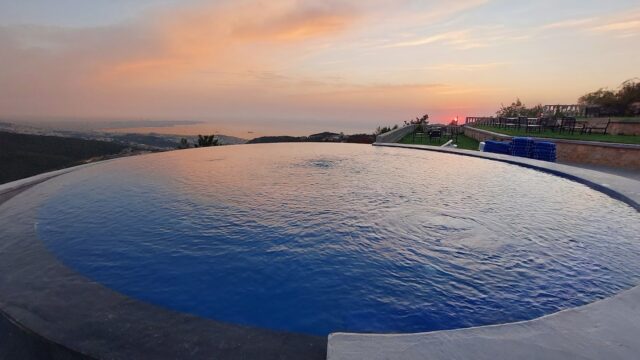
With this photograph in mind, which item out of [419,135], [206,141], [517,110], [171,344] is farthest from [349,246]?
[517,110]

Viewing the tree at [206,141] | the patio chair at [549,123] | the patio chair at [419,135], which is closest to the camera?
the patio chair at [549,123]

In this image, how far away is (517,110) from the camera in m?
43.8

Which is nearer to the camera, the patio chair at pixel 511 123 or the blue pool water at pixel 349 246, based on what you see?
the blue pool water at pixel 349 246

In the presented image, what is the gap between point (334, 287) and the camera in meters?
4.05

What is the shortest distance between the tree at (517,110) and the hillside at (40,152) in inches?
1874

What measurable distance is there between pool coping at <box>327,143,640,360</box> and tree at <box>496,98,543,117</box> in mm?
42394

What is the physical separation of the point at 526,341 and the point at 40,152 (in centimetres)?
5977

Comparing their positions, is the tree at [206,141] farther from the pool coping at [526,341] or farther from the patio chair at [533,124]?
the pool coping at [526,341]

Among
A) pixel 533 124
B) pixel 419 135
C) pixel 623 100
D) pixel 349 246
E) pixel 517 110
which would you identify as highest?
pixel 517 110

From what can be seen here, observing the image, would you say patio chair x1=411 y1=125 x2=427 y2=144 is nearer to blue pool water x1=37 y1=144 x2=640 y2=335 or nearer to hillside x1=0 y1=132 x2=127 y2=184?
blue pool water x1=37 y1=144 x2=640 y2=335

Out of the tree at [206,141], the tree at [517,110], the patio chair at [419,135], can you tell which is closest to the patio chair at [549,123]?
the patio chair at [419,135]

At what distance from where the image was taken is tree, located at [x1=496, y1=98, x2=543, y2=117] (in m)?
39.0

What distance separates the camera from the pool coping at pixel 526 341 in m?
2.16

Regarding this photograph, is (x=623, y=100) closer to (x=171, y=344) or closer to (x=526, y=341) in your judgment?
(x=526, y=341)
